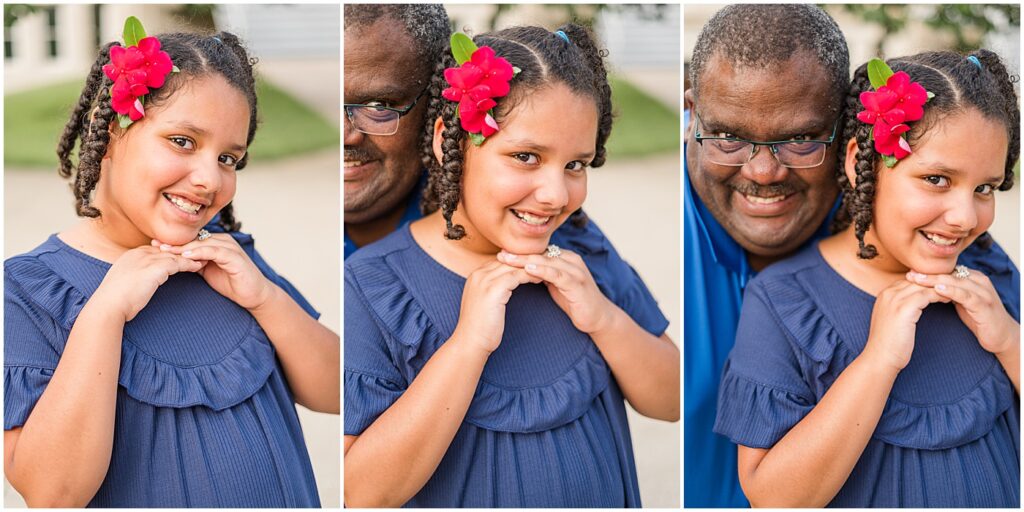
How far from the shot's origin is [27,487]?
250 centimetres

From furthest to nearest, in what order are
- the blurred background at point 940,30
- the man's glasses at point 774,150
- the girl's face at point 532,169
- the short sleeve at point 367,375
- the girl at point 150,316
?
1. the blurred background at point 940,30
2. the man's glasses at point 774,150
3. the short sleeve at point 367,375
4. the girl's face at point 532,169
5. the girl at point 150,316

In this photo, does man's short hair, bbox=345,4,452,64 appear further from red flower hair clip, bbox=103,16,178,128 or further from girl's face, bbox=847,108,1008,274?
girl's face, bbox=847,108,1008,274

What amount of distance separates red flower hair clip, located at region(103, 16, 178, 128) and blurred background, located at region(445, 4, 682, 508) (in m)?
0.71

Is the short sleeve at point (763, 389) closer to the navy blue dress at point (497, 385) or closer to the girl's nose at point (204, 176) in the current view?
the navy blue dress at point (497, 385)

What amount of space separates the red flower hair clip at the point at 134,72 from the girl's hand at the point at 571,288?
2.77 ft

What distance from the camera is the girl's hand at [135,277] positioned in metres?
2.44

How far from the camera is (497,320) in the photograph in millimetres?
2592

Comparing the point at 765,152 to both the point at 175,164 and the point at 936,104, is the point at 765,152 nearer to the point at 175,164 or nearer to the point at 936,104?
the point at 936,104

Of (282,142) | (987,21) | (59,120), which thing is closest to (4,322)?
(59,120)

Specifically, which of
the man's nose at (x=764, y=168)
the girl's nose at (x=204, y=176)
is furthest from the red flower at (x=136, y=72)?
the man's nose at (x=764, y=168)

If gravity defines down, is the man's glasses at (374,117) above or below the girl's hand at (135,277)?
above

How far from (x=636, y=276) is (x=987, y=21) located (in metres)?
1.48

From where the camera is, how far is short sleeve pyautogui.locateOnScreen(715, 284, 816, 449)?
2703 millimetres

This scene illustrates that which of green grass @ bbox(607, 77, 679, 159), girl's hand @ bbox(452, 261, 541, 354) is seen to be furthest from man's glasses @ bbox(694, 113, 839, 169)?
girl's hand @ bbox(452, 261, 541, 354)
